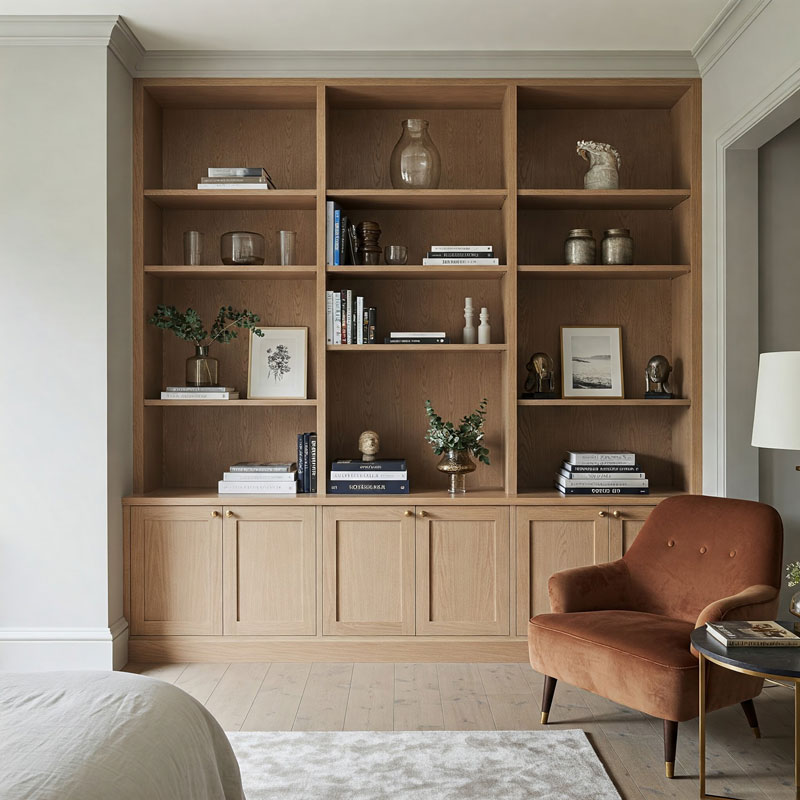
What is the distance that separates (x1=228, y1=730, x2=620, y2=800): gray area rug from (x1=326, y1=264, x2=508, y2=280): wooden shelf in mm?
1961

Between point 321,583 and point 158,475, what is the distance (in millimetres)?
1035

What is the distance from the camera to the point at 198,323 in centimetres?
371

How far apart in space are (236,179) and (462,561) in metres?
2.06

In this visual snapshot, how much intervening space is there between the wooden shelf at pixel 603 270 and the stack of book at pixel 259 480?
57.1 inches

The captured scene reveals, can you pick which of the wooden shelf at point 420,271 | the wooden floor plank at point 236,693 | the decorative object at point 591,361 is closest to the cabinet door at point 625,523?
the decorative object at point 591,361

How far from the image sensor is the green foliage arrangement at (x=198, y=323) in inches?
144

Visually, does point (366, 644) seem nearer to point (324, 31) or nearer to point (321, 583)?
point (321, 583)

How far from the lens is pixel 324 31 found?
342 cm

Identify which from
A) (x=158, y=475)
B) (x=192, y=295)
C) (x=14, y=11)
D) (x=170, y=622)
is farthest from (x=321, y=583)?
(x=14, y=11)

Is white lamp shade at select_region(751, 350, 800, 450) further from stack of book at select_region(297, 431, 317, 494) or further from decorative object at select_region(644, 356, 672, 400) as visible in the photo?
stack of book at select_region(297, 431, 317, 494)

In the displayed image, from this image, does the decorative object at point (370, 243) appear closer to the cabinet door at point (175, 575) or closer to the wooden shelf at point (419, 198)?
the wooden shelf at point (419, 198)

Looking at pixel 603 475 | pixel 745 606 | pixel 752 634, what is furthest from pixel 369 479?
pixel 752 634

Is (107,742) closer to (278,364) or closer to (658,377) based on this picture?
(278,364)

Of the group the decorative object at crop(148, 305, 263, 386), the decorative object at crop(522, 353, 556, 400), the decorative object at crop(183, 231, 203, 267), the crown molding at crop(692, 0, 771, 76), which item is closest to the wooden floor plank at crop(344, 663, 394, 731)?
the decorative object at crop(522, 353, 556, 400)
